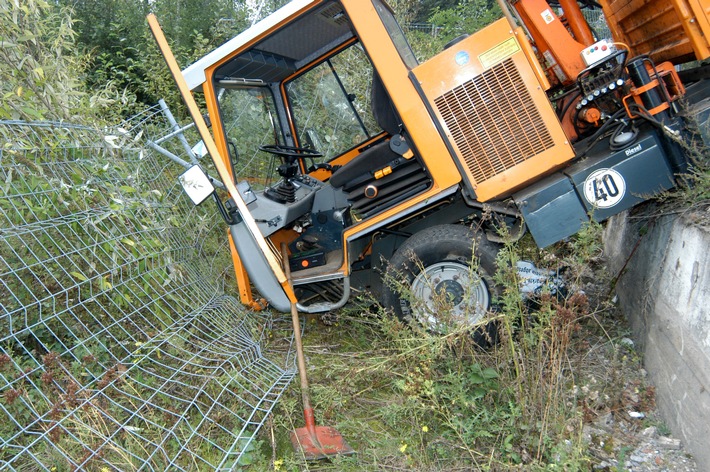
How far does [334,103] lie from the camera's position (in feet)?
17.0

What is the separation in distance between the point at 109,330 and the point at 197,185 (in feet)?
4.24

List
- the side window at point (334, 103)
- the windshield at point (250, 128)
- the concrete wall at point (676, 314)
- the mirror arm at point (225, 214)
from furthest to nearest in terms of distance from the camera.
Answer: the side window at point (334, 103), the windshield at point (250, 128), the mirror arm at point (225, 214), the concrete wall at point (676, 314)

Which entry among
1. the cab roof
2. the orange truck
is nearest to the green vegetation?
the orange truck

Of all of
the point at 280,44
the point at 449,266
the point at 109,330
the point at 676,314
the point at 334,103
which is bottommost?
the point at 676,314

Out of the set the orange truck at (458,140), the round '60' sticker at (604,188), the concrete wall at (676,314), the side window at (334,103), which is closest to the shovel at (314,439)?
the orange truck at (458,140)

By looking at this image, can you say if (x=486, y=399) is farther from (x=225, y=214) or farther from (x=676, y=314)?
(x=225, y=214)

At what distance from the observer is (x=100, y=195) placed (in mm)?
4242

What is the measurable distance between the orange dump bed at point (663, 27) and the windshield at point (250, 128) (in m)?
2.79

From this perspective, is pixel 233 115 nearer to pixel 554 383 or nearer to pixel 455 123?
pixel 455 123

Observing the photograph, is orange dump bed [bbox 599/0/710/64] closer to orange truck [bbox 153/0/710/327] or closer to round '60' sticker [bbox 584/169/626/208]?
orange truck [bbox 153/0/710/327]

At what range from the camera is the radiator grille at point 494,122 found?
3.72 meters

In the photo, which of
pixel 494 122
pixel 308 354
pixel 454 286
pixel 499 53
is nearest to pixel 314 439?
pixel 308 354

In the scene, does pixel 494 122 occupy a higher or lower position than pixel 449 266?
higher

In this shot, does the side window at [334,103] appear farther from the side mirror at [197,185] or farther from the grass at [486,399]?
the grass at [486,399]
